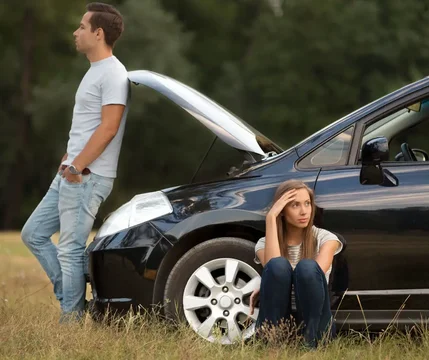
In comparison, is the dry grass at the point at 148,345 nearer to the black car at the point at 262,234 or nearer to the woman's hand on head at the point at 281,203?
the black car at the point at 262,234

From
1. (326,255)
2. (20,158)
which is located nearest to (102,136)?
(326,255)

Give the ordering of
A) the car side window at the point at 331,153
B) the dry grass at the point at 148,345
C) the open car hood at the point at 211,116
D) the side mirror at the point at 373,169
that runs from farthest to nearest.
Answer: the open car hood at the point at 211,116
the car side window at the point at 331,153
the side mirror at the point at 373,169
the dry grass at the point at 148,345

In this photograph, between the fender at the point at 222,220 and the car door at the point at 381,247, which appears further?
the fender at the point at 222,220

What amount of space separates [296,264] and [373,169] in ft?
2.06

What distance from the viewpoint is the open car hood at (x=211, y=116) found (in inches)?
240

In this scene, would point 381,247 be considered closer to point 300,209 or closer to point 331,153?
point 300,209

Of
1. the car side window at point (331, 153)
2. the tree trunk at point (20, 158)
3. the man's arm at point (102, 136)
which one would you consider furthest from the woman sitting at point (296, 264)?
the tree trunk at point (20, 158)

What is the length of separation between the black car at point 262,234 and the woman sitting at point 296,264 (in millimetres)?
137

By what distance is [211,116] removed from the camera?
6180 mm

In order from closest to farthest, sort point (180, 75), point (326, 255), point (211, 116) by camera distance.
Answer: point (326, 255)
point (211, 116)
point (180, 75)

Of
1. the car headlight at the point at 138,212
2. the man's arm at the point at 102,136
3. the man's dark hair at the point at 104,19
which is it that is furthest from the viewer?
the man's dark hair at the point at 104,19

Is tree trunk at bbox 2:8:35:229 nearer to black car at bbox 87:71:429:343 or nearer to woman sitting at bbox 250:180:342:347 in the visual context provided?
black car at bbox 87:71:429:343

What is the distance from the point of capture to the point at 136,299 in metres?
5.79

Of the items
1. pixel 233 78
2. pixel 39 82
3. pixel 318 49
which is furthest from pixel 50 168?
pixel 318 49
